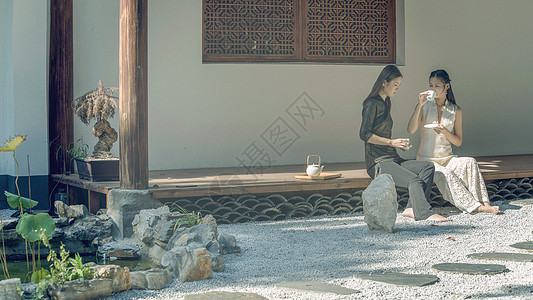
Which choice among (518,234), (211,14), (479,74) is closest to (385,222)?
(518,234)

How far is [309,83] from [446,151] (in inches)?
103

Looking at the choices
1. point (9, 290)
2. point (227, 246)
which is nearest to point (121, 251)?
point (227, 246)

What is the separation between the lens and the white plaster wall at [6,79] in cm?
801

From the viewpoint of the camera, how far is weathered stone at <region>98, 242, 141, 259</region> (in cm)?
588

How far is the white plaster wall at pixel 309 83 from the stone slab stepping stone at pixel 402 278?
175 inches

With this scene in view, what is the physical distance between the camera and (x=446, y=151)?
716cm

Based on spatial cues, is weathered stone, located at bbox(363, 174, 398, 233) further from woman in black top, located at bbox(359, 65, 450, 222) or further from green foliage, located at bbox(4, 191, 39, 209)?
green foliage, located at bbox(4, 191, 39, 209)

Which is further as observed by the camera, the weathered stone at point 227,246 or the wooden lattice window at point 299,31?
the wooden lattice window at point 299,31

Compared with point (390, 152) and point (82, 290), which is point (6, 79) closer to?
point (390, 152)

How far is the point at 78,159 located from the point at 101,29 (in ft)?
5.88

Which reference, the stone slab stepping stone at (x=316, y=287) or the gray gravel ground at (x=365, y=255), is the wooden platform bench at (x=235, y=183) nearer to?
the gray gravel ground at (x=365, y=255)

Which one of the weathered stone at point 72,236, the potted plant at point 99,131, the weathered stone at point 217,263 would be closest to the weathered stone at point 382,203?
the weathered stone at point 217,263

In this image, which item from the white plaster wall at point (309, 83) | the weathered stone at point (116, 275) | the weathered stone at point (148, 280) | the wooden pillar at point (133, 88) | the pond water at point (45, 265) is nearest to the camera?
A: the weathered stone at point (116, 275)

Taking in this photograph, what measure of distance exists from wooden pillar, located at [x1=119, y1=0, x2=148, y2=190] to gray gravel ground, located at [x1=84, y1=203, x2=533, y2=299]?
1.01 m
